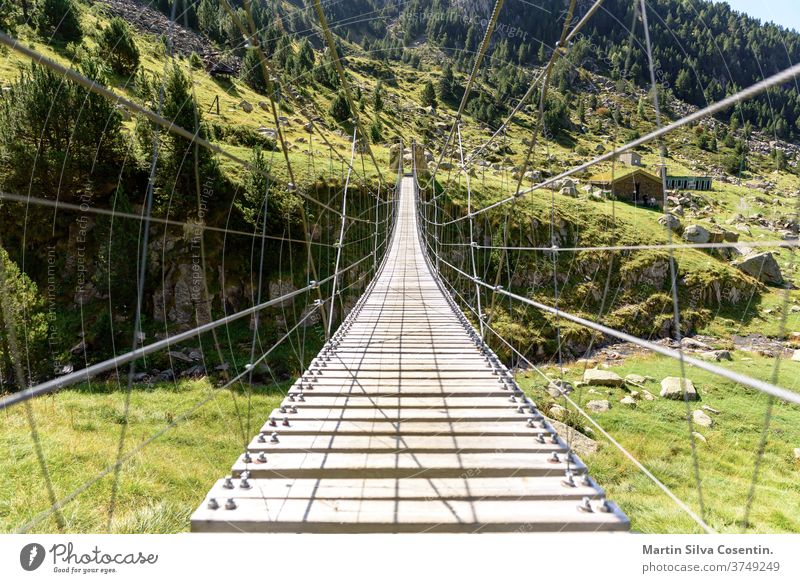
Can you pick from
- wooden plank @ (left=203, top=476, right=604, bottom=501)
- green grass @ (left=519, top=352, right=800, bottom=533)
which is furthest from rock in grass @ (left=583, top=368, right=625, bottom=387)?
wooden plank @ (left=203, top=476, right=604, bottom=501)

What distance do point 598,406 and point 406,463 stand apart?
7682 mm

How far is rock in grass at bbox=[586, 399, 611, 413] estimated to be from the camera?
7907 millimetres

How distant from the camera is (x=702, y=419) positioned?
746cm

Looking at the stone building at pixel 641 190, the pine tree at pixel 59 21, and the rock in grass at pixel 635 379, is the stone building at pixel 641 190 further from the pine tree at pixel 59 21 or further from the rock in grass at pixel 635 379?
the pine tree at pixel 59 21

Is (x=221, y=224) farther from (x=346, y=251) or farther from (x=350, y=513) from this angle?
(x=350, y=513)

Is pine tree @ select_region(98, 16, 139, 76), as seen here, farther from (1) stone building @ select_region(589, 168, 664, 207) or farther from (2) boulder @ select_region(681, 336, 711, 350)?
(1) stone building @ select_region(589, 168, 664, 207)

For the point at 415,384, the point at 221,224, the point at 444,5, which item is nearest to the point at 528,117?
the point at 444,5

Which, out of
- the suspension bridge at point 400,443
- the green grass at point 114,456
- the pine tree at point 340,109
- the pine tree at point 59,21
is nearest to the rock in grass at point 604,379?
the green grass at point 114,456

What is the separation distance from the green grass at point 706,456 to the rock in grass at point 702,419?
0.48 feet

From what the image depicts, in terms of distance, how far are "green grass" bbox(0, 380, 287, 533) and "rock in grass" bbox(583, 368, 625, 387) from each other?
709 cm

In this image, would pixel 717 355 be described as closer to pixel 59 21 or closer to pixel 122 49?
pixel 59 21

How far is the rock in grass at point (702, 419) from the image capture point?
7308 mm

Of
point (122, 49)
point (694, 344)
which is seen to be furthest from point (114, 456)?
point (694, 344)

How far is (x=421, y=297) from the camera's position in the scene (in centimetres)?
555
